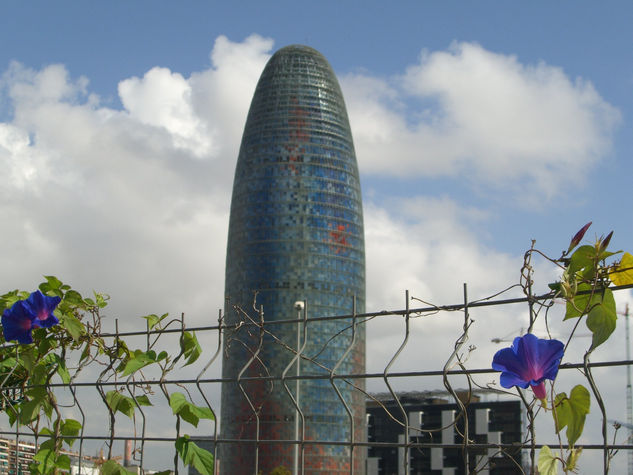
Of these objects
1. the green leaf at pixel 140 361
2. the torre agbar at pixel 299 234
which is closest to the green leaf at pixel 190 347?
the green leaf at pixel 140 361

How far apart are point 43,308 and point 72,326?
6.2 inches

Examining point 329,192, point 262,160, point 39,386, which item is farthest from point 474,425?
point 39,386

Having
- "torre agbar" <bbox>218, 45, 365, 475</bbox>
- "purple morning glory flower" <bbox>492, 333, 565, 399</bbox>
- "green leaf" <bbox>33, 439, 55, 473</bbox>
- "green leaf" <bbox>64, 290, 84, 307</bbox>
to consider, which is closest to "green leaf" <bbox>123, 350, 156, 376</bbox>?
"green leaf" <bbox>64, 290, 84, 307</bbox>

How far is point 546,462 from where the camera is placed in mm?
1963

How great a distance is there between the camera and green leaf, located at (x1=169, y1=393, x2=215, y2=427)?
2.75 metres

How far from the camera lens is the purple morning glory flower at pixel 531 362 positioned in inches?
77.6

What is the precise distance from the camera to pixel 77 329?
10.9ft

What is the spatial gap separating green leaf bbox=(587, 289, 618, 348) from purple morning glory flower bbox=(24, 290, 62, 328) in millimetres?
2059

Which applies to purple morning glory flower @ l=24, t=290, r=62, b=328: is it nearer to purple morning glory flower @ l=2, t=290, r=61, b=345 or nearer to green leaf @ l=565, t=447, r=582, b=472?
purple morning glory flower @ l=2, t=290, r=61, b=345

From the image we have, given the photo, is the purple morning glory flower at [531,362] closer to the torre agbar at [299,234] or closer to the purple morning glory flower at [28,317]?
the purple morning glory flower at [28,317]

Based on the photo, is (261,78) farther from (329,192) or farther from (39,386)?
(39,386)

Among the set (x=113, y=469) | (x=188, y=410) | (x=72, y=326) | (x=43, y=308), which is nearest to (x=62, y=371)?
(x=72, y=326)

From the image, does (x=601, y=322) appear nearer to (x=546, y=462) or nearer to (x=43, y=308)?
(x=546, y=462)

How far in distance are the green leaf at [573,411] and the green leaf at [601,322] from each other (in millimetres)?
130
